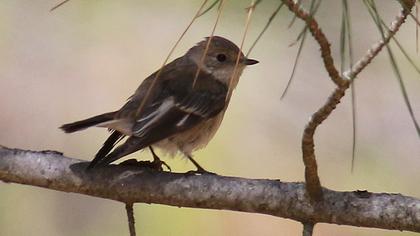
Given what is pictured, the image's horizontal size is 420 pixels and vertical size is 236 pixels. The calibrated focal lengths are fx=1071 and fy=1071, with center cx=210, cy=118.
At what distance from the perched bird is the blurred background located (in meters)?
0.60

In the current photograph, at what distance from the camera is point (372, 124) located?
12.4 feet

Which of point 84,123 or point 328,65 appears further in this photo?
point 84,123

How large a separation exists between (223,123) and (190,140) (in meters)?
1.13

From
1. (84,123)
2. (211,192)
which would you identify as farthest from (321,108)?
(84,123)

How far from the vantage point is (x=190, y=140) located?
2.63 metres

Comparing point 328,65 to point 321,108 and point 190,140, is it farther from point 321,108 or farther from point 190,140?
point 190,140

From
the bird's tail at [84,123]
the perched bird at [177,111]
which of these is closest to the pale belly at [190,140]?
the perched bird at [177,111]

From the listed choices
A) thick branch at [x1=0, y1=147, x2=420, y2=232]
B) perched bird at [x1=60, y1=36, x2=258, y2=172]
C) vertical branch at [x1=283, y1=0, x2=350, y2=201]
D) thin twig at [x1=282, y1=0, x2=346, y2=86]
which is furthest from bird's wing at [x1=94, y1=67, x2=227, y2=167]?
thin twig at [x1=282, y1=0, x2=346, y2=86]

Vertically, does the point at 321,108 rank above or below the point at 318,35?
below

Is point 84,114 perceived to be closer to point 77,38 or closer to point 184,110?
point 77,38

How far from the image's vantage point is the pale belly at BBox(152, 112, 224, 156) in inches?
103

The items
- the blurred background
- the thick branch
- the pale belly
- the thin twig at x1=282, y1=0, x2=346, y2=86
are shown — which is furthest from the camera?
the blurred background

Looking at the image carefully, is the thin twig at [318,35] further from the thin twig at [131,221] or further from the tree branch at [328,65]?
the thin twig at [131,221]

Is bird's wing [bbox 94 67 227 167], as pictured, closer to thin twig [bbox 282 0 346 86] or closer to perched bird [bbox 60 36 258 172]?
perched bird [bbox 60 36 258 172]
